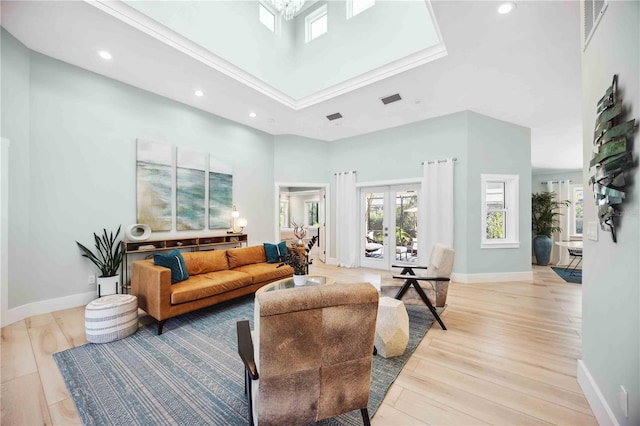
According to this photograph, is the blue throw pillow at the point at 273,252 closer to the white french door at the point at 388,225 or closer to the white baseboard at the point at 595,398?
the white french door at the point at 388,225

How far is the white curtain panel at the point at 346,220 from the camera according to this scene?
19.6 ft

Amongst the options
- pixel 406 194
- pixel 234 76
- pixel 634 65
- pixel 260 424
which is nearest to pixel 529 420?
pixel 260 424

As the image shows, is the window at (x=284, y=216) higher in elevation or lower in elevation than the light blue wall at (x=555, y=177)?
lower

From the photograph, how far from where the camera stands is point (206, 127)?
471 cm

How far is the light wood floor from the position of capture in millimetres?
1545

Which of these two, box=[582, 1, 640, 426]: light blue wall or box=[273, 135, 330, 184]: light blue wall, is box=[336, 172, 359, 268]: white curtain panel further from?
box=[582, 1, 640, 426]: light blue wall

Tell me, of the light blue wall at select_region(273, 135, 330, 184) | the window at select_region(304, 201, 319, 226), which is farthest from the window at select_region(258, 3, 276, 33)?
the window at select_region(304, 201, 319, 226)

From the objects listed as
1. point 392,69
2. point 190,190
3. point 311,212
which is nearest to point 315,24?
point 392,69

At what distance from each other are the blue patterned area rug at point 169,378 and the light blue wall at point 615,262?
122 cm

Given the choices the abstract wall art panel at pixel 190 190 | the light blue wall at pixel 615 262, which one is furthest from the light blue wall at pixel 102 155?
the light blue wall at pixel 615 262

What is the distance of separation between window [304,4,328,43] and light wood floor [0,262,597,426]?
209 inches

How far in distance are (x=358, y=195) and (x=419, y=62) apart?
3237 millimetres

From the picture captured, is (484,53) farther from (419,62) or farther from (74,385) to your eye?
(74,385)

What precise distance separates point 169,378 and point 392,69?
4.21 m
